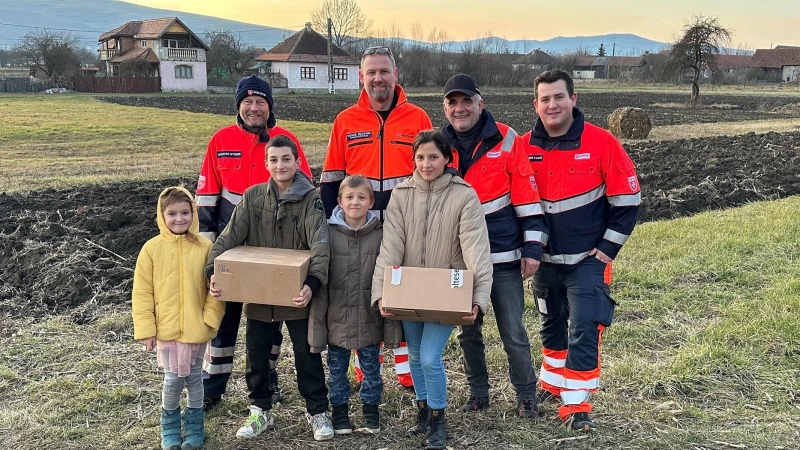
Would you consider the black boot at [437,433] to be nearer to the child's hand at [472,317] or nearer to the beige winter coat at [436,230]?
the child's hand at [472,317]

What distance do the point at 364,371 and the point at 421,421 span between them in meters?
0.45

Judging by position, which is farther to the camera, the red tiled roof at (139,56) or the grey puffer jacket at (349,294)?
the red tiled roof at (139,56)

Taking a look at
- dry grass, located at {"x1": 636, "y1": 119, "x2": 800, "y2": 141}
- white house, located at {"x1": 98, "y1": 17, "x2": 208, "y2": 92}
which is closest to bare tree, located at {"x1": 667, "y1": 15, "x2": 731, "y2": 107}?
dry grass, located at {"x1": 636, "y1": 119, "x2": 800, "y2": 141}

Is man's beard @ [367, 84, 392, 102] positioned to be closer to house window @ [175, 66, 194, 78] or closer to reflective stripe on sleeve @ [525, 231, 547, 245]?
reflective stripe on sleeve @ [525, 231, 547, 245]

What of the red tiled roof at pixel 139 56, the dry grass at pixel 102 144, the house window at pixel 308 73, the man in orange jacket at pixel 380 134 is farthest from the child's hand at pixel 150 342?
the red tiled roof at pixel 139 56

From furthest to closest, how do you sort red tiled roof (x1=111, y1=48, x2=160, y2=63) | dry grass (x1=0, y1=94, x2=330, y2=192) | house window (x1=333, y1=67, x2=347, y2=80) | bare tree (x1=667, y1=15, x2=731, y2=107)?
house window (x1=333, y1=67, x2=347, y2=80) < red tiled roof (x1=111, y1=48, x2=160, y2=63) < bare tree (x1=667, y1=15, x2=731, y2=107) < dry grass (x1=0, y1=94, x2=330, y2=192)

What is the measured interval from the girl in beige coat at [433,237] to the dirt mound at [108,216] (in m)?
3.47

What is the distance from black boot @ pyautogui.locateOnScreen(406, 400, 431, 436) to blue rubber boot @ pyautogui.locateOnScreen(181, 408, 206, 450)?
→ 1.20m

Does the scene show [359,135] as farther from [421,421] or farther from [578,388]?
A: [578,388]

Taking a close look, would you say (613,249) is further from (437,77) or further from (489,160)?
(437,77)

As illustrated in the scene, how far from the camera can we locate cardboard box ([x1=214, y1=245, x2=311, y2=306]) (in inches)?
133

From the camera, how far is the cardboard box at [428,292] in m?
3.33

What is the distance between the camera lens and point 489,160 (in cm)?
383

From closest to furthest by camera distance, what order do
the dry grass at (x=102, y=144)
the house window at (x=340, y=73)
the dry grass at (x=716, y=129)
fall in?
the dry grass at (x=102, y=144), the dry grass at (x=716, y=129), the house window at (x=340, y=73)
